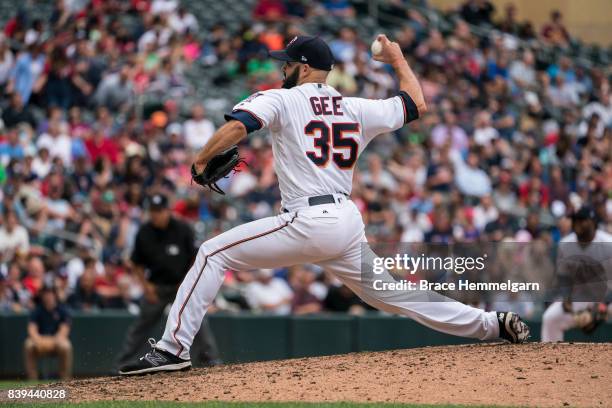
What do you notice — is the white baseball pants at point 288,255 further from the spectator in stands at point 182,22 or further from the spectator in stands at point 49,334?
the spectator in stands at point 182,22

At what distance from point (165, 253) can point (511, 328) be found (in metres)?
3.92

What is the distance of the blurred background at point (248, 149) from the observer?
13.1 m

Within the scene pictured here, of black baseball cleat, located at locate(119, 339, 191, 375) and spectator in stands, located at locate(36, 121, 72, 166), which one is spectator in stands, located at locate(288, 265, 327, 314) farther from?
black baseball cleat, located at locate(119, 339, 191, 375)

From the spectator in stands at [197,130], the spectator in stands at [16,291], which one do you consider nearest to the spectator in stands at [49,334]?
the spectator in stands at [16,291]

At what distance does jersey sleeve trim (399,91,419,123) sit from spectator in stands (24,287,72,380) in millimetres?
6277

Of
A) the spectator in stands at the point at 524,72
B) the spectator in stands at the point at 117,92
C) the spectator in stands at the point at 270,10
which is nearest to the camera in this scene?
the spectator in stands at the point at 117,92

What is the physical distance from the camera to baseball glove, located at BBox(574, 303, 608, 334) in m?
8.84

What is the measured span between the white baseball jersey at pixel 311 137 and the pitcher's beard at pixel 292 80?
4.9 inches

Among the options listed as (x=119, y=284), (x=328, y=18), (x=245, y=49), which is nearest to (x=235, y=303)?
(x=119, y=284)

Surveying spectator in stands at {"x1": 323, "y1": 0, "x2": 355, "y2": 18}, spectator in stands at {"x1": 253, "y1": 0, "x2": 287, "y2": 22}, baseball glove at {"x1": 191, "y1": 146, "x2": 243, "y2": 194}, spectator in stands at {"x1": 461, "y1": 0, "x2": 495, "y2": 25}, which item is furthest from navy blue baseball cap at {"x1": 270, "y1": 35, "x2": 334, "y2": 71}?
spectator in stands at {"x1": 461, "y1": 0, "x2": 495, "y2": 25}

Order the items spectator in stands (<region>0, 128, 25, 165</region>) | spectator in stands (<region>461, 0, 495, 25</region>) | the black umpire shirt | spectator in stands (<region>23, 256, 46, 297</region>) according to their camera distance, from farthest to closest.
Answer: spectator in stands (<region>461, 0, 495, 25</region>) < spectator in stands (<region>0, 128, 25, 165</region>) < spectator in stands (<region>23, 256, 46, 297</region>) < the black umpire shirt

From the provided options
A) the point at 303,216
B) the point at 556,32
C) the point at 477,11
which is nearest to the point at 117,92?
the point at 477,11

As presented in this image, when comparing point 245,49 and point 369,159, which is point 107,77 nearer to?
point 245,49

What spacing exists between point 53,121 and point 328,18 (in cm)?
527
